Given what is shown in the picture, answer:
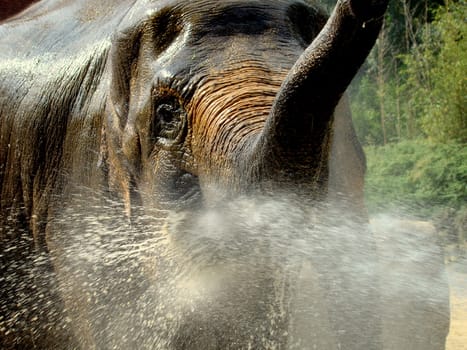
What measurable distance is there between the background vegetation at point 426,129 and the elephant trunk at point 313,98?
163 inches

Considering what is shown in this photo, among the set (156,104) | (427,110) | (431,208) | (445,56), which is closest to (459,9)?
(445,56)

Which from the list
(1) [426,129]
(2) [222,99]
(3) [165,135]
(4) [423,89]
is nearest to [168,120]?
(3) [165,135]

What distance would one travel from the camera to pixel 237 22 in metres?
2.69

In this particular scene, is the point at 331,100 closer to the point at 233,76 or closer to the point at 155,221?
the point at 233,76

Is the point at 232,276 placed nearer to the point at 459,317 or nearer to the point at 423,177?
the point at 459,317

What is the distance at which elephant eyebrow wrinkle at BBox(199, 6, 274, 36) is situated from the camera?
105 inches

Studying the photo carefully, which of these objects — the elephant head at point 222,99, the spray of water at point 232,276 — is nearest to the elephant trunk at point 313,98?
the elephant head at point 222,99

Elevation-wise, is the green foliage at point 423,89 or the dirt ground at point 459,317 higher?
the green foliage at point 423,89

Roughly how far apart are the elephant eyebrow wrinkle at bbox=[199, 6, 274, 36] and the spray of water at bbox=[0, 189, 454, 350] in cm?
57

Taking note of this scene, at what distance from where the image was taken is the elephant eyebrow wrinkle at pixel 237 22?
2668mm

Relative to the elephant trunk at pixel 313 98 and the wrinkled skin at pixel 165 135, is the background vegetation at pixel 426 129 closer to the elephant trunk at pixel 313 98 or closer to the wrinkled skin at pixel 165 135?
the wrinkled skin at pixel 165 135

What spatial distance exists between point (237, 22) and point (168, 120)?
381mm

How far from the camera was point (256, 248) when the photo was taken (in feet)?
8.38

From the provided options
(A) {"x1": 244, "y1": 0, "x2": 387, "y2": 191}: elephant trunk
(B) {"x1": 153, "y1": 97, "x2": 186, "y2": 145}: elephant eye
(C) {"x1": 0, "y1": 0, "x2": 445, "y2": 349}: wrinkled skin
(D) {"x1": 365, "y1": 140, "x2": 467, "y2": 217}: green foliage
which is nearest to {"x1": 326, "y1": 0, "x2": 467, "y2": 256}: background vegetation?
(D) {"x1": 365, "y1": 140, "x2": 467, "y2": 217}: green foliage
